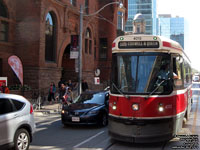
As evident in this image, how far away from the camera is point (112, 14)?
39.7 metres

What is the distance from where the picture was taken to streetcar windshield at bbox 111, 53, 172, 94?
23.8 feet

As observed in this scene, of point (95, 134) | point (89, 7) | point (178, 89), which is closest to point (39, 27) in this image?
point (89, 7)

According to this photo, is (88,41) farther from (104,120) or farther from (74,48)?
(104,120)

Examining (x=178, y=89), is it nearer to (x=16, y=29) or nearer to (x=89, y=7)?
(x=16, y=29)

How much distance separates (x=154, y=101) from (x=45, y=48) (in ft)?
61.2

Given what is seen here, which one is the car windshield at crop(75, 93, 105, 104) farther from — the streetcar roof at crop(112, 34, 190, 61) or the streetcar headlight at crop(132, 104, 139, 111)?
the streetcar headlight at crop(132, 104, 139, 111)

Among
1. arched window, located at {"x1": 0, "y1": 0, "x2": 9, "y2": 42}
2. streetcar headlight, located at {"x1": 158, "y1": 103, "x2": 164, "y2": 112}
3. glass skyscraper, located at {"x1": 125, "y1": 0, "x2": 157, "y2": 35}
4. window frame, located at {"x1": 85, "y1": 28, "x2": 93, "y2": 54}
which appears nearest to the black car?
streetcar headlight, located at {"x1": 158, "y1": 103, "x2": 164, "y2": 112}

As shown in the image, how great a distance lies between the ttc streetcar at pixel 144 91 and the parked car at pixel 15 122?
235 centimetres

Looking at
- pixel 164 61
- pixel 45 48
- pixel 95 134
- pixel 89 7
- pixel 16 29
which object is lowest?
pixel 95 134

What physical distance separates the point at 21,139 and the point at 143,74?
3624 mm

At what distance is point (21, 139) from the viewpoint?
6.81 meters

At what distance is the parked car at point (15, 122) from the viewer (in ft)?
20.6

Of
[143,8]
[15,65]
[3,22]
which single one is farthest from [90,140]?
[143,8]

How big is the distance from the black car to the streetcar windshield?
3202 millimetres
